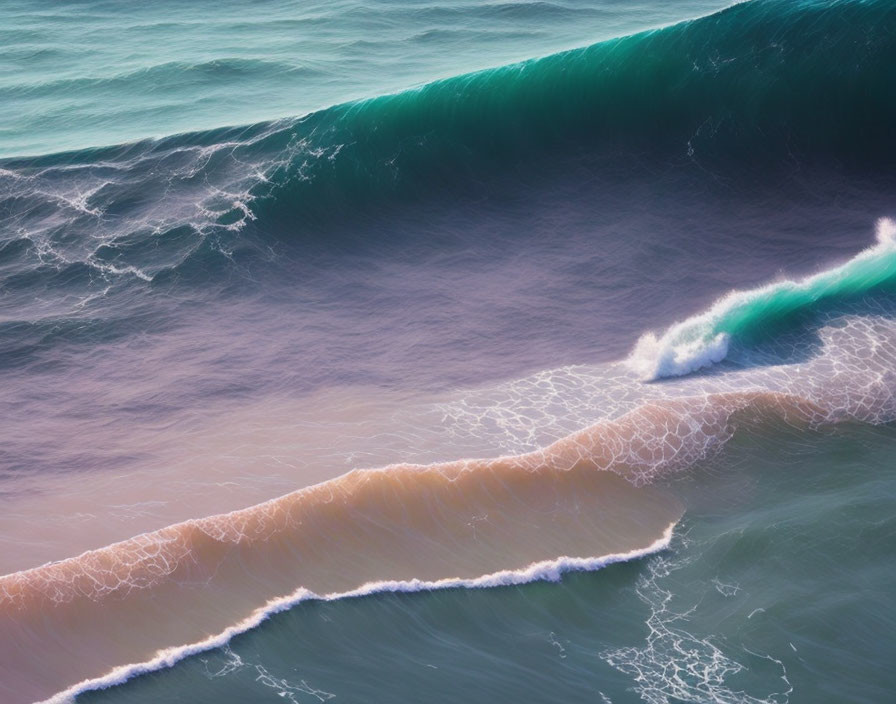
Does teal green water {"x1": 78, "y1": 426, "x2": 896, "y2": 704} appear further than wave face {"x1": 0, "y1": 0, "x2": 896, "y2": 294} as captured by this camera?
No

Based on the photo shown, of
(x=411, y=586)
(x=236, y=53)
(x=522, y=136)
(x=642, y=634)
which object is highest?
(x=236, y=53)

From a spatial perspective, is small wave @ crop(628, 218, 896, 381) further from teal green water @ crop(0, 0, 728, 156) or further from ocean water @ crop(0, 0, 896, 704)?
teal green water @ crop(0, 0, 728, 156)

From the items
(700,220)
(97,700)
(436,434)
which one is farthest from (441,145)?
(97,700)

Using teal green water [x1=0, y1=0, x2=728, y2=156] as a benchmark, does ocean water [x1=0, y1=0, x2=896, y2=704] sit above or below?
below

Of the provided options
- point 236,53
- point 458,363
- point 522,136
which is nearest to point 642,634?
point 458,363

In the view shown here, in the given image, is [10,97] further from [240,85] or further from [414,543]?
[414,543]

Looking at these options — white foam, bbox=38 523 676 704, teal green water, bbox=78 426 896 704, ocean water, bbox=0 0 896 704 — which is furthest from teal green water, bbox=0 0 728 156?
teal green water, bbox=78 426 896 704

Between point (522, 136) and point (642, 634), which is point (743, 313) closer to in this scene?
point (522, 136)
